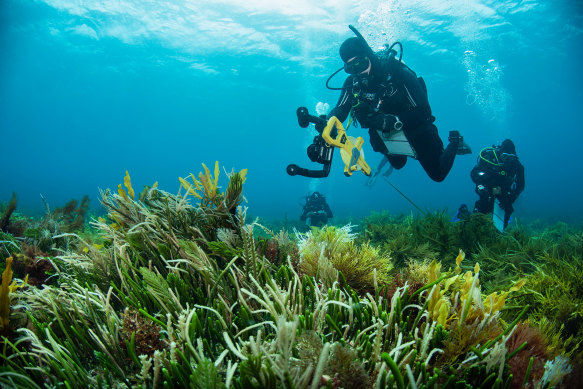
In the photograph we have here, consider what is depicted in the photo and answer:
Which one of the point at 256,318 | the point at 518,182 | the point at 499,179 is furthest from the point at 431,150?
the point at 256,318

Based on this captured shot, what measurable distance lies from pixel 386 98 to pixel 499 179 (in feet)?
14.4

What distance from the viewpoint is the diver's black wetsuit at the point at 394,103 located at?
19.4ft

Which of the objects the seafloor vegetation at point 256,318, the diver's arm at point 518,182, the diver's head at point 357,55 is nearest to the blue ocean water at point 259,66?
the diver's head at point 357,55

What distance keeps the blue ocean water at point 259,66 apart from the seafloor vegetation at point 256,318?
7867 millimetres

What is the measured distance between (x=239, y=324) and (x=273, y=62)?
34.4 m

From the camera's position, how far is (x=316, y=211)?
1264cm

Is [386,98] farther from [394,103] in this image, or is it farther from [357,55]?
[357,55]

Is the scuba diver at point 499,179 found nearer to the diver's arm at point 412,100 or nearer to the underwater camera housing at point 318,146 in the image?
the diver's arm at point 412,100

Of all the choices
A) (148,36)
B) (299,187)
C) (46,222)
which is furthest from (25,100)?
(299,187)

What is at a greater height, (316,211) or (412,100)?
(316,211)

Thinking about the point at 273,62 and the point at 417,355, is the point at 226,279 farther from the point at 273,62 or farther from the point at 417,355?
the point at 273,62

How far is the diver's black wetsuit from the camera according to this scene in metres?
5.90

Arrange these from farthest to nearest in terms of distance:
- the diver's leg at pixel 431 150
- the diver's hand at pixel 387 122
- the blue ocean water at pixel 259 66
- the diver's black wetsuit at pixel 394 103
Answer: the blue ocean water at pixel 259 66 < the diver's leg at pixel 431 150 < the diver's black wetsuit at pixel 394 103 < the diver's hand at pixel 387 122

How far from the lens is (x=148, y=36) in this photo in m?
27.9
